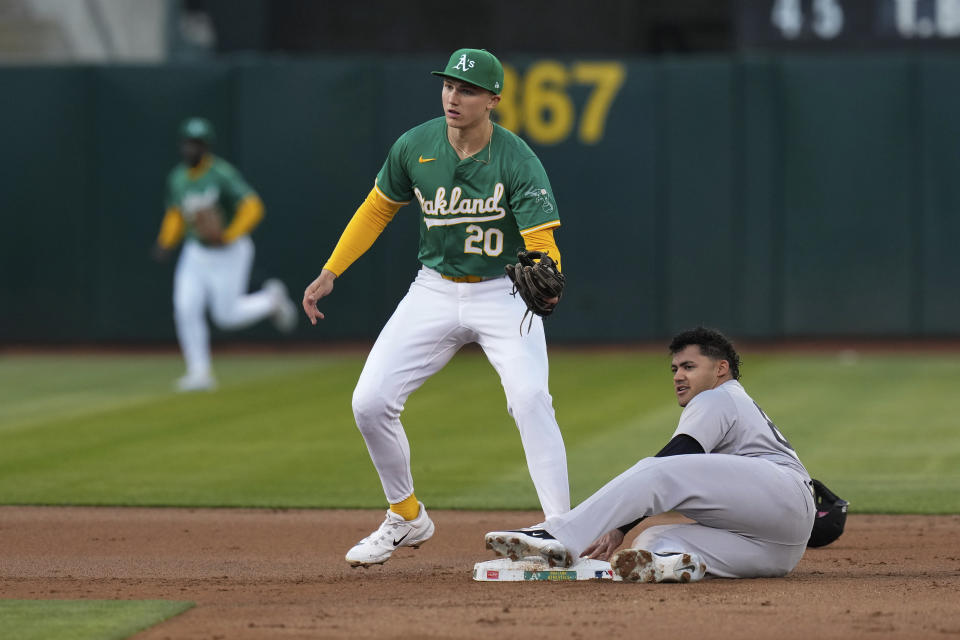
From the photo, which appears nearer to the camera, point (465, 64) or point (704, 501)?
point (704, 501)

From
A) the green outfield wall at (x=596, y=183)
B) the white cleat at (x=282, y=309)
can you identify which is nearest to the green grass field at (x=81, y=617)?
the white cleat at (x=282, y=309)

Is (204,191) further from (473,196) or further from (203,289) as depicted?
(473,196)

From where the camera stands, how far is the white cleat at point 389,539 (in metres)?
6.31

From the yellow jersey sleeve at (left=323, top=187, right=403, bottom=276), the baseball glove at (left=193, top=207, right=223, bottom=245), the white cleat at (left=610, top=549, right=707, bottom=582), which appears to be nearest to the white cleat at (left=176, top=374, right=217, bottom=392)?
the baseball glove at (left=193, top=207, right=223, bottom=245)

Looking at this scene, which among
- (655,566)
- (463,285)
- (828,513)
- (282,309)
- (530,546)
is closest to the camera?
(530,546)

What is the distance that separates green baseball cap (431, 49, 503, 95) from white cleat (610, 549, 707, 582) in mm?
1847

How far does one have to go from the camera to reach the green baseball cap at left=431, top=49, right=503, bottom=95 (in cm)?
609

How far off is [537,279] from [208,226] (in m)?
8.72

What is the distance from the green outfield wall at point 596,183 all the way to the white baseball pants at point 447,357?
11322 millimetres

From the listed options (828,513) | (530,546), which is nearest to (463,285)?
(530,546)

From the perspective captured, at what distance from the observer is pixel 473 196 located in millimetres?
6215

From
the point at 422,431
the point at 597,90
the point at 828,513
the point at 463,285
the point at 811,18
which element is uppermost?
the point at 811,18

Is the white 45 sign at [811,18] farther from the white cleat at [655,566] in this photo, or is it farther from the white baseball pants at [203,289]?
the white cleat at [655,566]

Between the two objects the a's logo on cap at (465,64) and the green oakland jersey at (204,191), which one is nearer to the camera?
the a's logo on cap at (465,64)
